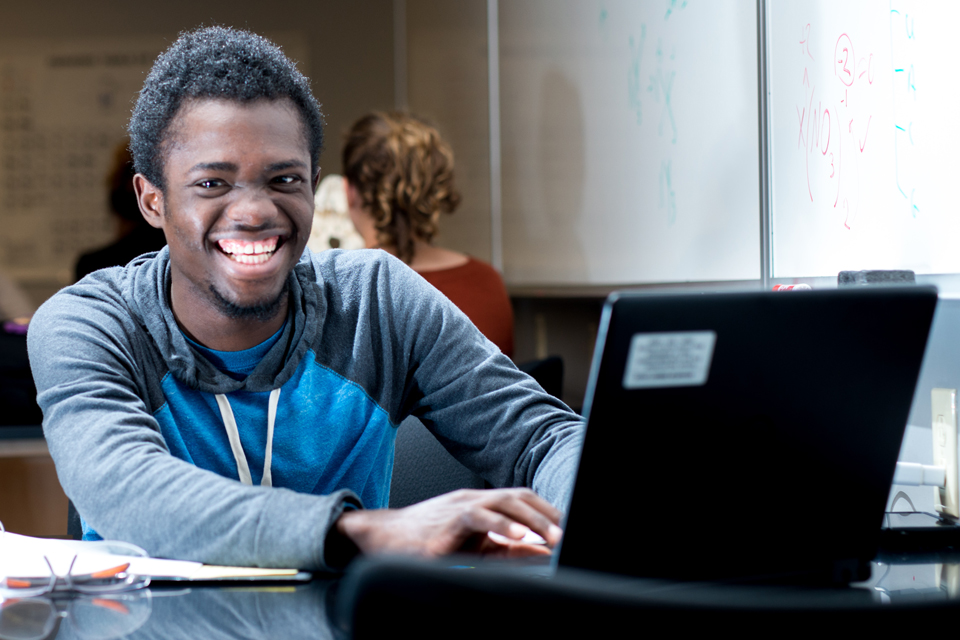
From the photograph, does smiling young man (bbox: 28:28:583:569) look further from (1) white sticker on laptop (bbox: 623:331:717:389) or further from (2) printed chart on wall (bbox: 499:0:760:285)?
(2) printed chart on wall (bbox: 499:0:760:285)

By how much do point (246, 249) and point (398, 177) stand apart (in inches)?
59.5

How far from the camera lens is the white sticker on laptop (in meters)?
0.63

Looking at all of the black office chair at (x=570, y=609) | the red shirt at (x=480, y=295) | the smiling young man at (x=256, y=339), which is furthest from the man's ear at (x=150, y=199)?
the red shirt at (x=480, y=295)

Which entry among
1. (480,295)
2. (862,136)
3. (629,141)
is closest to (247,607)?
(862,136)

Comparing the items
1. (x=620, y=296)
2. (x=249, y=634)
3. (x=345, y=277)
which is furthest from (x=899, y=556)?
(x=345, y=277)

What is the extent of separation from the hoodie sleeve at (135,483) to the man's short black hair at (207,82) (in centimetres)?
28

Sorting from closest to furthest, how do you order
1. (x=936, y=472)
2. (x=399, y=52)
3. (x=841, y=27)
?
(x=936, y=472) → (x=841, y=27) → (x=399, y=52)

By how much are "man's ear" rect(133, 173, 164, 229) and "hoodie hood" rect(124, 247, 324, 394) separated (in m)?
0.05

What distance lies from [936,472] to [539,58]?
220 centimetres

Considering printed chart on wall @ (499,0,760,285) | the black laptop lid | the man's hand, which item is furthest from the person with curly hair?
the black laptop lid

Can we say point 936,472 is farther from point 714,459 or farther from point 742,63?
point 742,63

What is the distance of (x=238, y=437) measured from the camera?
126cm

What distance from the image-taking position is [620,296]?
2.01ft

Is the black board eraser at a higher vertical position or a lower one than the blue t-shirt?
higher
